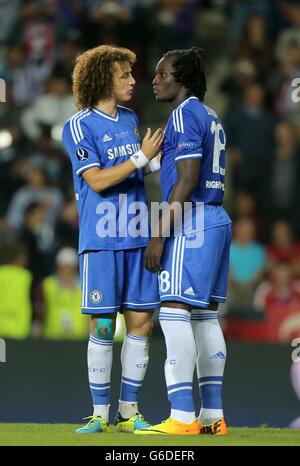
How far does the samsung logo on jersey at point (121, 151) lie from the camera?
22.8 feet

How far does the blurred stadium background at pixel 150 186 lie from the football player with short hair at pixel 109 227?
5.25 feet

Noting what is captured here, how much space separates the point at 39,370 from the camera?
8859mm

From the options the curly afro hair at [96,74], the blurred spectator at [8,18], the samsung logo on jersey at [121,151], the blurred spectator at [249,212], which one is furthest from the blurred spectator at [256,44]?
the samsung logo on jersey at [121,151]

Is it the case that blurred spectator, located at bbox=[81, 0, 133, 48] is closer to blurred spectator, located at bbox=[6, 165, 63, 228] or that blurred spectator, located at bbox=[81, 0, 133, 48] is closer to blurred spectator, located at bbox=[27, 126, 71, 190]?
blurred spectator, located at bbox=[27, 126, 71, 190]

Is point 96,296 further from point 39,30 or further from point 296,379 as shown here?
point 39,30

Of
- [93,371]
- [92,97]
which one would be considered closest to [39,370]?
[93,371]

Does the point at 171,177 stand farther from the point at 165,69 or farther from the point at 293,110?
the point at 293,110

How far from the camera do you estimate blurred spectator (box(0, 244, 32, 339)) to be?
10.4 meters

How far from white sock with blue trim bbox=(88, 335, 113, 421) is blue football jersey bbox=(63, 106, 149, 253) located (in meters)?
0.53

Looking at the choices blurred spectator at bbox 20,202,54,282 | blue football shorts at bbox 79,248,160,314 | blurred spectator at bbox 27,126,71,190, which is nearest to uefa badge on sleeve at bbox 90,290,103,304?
blue football shorts at bbox 79,248,160,314

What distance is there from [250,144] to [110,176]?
6.01 metres

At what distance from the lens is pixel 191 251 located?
6.57 m

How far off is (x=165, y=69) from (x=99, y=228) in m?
0.93

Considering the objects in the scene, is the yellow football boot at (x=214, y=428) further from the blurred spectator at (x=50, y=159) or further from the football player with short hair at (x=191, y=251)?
the blurred spectator at (x=50, y=159)
